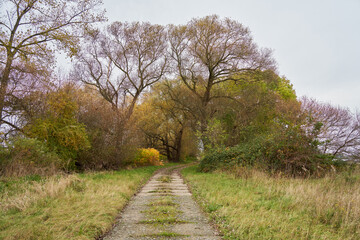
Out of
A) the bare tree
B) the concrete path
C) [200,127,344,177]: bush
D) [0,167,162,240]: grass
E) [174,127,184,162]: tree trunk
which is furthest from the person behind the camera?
[174,127,184,162]: tree trunk

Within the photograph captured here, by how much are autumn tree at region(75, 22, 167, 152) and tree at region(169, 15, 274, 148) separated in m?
1.65

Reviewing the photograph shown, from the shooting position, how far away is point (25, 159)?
33.7ft

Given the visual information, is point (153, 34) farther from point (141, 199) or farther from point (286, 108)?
point (141, 199)

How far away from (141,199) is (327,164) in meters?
9.34

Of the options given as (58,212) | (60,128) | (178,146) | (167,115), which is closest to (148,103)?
(167,115)

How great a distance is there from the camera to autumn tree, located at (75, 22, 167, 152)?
21047 millimetres

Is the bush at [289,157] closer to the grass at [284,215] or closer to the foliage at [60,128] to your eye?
the grass at [284,215]

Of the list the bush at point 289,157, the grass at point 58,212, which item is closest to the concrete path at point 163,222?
the grass at point 58,212

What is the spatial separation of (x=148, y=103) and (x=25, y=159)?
63.4 feet

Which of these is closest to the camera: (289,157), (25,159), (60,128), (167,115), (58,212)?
(58,212)

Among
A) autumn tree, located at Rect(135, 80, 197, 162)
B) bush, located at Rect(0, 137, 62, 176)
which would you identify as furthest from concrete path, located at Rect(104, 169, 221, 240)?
autumn tree, located at Rect(135, 80, 197, 162)

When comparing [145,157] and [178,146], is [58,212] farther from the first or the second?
[178,146]

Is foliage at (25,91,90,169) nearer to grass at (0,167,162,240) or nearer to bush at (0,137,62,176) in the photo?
bush at (0,137,62,176)

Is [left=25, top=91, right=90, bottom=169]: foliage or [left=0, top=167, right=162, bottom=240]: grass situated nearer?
[left=0, top=167, right=162, bottom=240]: grass
